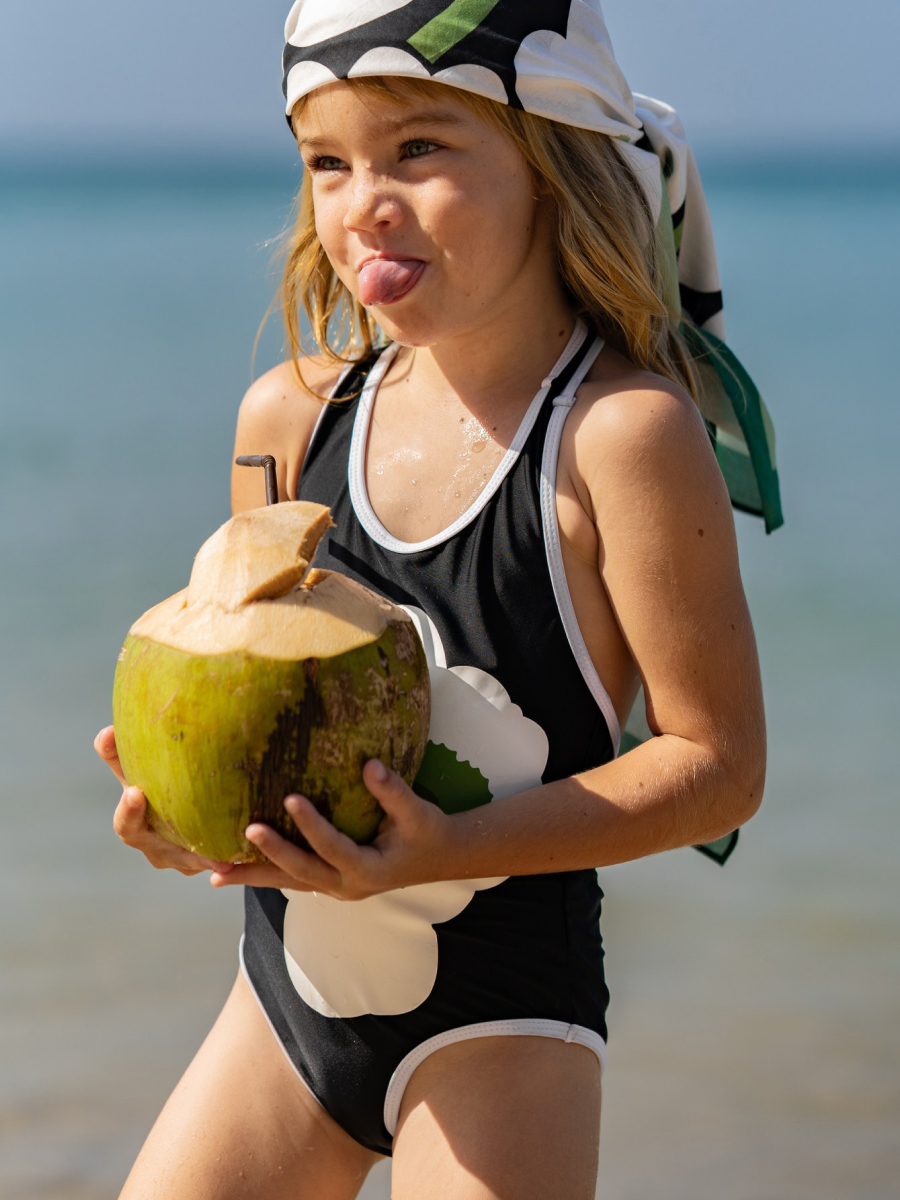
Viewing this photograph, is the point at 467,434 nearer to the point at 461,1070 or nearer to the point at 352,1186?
the point at 461,1070

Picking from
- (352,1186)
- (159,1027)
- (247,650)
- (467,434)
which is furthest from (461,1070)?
(159,1027)

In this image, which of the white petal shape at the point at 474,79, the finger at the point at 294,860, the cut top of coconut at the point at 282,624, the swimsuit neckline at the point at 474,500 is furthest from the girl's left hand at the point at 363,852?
the white petal shape at the point at 474,79

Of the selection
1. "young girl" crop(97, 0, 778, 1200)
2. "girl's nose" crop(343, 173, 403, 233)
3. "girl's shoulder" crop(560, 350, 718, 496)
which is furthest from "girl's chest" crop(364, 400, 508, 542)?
"girl's nose" crop(343, 173, 403, 233)

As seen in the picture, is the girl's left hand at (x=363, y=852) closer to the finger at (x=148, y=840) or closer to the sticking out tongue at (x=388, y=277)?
the finger at (x=148, y=840)

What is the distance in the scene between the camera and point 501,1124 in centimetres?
137

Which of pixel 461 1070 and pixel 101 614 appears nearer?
pixel 461 1070

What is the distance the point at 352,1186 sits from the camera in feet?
5.24

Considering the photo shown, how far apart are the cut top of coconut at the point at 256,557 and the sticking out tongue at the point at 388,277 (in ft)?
0.97

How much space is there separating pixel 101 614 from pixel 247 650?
4.01 meters

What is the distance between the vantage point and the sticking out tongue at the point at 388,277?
142cm

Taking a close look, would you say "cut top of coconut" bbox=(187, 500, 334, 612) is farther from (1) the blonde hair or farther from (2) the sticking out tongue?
(1) the blonde hair

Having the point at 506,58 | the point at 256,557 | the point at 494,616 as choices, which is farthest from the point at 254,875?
the point at 506,58

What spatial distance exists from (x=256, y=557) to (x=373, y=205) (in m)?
0.44

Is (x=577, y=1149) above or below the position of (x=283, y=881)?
below
